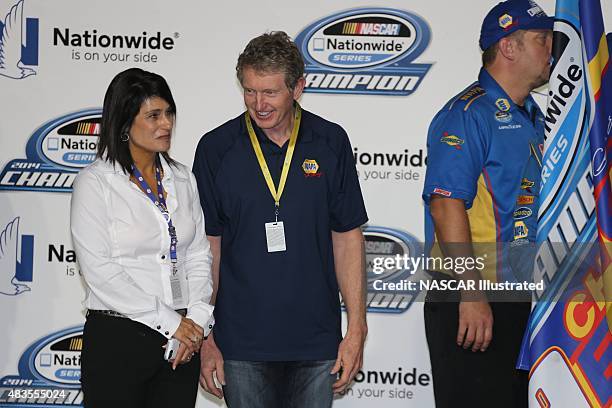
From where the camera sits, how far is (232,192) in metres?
2.67

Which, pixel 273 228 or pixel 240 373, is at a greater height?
pixel 273 228

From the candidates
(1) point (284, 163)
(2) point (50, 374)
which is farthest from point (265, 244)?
(2) point (50, 374)

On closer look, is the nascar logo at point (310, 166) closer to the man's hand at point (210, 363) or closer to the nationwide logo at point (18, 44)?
the man's hand at point (210, 363)

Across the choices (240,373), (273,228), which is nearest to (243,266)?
(273,228)

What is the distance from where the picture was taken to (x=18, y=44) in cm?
369

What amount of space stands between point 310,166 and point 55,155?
1524mm

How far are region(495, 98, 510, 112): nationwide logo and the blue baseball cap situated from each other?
21 centimetres

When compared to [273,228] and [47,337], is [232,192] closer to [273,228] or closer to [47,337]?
[273,228]

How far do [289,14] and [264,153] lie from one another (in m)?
1.17

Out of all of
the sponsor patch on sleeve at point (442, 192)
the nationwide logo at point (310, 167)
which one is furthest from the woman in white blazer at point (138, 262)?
the sponsor patch on sleeve at point (442, 192)

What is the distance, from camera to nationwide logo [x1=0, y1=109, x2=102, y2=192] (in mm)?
3717

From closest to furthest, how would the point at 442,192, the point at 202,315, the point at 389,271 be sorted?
the point at 202,315
the point at 442,192
the point at 389,271
